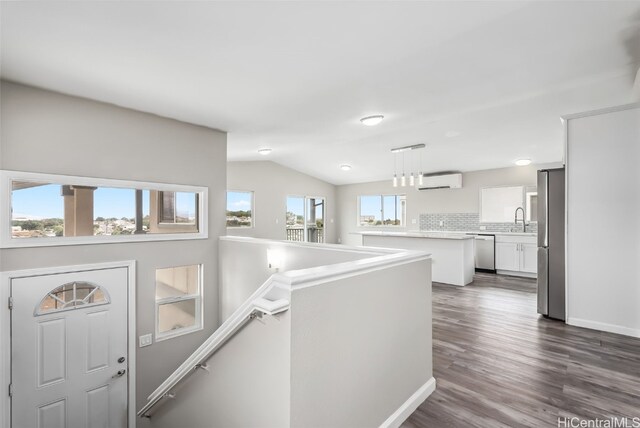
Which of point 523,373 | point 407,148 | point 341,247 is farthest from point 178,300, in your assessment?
point 407,148

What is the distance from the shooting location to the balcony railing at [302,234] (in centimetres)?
921

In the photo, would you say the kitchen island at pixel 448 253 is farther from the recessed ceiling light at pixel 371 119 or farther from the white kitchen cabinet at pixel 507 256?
the recessed ceiling light at pixel 371 119

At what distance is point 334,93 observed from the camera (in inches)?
135

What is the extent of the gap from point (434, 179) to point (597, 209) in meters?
4.77

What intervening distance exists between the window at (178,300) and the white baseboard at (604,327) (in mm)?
4803

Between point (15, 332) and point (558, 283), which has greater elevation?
point (558, 283)

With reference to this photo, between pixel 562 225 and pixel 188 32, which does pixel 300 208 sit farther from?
pixel 188 32

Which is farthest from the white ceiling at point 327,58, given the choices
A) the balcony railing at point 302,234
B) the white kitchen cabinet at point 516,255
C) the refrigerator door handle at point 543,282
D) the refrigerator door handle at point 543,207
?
the balcony railing at point 302,234

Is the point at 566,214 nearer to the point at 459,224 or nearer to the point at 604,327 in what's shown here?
the point at 604,327

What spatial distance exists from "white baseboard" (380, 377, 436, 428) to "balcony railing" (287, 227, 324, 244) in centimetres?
684

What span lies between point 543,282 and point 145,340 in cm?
512

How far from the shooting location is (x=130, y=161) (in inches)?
150

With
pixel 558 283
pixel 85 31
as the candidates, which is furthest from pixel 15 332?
pixel 558 283

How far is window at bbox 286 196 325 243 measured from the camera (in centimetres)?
918
